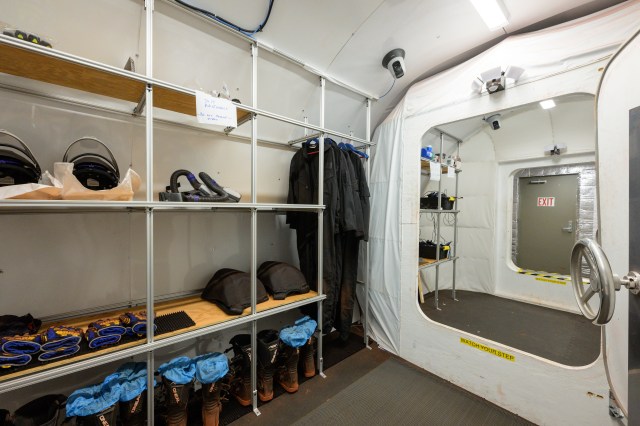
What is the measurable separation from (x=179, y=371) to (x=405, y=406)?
1406mm

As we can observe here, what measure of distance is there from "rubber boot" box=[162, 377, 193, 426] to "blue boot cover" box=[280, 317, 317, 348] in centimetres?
59

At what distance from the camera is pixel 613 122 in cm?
101

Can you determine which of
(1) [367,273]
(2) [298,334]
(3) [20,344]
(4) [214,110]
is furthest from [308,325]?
(4) [214,110]

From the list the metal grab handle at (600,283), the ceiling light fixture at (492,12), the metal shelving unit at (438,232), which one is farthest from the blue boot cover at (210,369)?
the ceiling light fixture at (492,12)

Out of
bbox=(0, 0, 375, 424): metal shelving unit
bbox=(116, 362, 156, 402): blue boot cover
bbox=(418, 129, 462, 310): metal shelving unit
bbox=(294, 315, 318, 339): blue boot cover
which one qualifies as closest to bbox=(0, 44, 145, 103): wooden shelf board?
bbox=(0, 0, 375, 424): metal shelving unit

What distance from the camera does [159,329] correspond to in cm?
132

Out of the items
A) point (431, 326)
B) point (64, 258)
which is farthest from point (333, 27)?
point (431, 326)

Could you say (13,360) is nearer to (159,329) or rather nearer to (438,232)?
(159,329)

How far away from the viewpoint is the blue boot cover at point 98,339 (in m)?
1.13

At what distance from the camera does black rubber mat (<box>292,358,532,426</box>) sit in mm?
1528

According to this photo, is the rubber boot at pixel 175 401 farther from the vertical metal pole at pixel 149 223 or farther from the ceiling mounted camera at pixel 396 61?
the ceiling mounted camera at pixel 396 61

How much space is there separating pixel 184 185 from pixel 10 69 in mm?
899

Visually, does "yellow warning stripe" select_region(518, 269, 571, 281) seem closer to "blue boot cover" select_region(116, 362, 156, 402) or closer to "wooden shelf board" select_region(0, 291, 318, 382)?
"wooden shelf board" select_region(0, 291, 318, 382)

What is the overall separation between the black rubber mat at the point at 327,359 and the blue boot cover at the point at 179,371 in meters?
0.41
